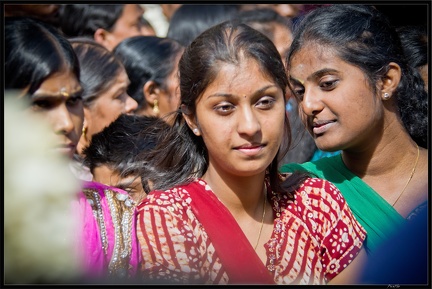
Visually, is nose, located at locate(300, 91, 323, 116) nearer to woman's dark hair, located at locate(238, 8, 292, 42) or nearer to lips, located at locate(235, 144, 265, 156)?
lips, located at locate(235, 144, 265, 156)

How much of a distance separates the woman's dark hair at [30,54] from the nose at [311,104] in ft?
3.05

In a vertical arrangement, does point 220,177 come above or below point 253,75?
below

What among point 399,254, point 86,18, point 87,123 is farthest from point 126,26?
point 399,254

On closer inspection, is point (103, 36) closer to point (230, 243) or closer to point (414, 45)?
point (414, 45)

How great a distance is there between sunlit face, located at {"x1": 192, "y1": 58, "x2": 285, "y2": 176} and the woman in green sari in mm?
407

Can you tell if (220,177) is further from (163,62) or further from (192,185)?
(163,62)

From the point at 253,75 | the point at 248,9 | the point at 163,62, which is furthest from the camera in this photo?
the point at 248,9

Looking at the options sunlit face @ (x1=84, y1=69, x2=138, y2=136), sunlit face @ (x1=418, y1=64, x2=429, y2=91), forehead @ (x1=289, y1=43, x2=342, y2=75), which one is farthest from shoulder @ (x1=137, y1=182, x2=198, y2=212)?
sunlit face @ (x1=418, y1=64, x2=429, y2=91)

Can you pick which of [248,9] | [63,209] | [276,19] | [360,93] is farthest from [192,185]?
[248,9]

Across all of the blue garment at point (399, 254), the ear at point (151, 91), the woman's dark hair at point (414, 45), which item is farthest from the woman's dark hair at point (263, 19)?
the blue garment at point (399, 254)

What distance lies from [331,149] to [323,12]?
1.77ft

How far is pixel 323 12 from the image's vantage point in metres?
2.53

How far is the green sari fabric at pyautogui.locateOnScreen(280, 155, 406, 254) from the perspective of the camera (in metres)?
A: 2.36

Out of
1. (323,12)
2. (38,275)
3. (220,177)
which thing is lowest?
(220,177)
